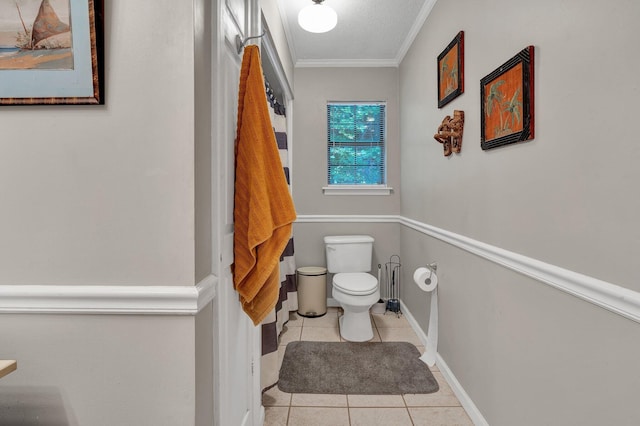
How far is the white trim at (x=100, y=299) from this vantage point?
0.95 m

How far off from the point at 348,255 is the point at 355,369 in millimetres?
1085

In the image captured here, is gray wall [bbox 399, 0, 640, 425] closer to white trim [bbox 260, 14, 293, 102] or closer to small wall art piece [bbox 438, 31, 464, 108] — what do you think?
small wall art piece [bbox 438, 31, 464, 108]

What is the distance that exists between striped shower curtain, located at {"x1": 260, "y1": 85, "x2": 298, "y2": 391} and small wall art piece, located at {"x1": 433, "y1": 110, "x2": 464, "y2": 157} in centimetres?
98

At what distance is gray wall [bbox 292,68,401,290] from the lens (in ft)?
11.0

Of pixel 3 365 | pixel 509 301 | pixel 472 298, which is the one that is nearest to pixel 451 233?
pixel 472 298

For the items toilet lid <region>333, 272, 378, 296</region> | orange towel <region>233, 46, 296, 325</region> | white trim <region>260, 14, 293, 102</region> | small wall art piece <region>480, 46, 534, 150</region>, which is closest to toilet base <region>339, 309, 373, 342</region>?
toilet lid <region>333, 272, 378, 296</region>

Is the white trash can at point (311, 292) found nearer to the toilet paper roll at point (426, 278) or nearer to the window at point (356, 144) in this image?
the window at point (356, 144)

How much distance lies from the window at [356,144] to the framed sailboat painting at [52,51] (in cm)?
257

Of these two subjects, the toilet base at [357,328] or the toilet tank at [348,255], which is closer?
the toilet base at [357,328]

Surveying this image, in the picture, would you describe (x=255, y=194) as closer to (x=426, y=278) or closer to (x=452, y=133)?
(x=452, y=133)

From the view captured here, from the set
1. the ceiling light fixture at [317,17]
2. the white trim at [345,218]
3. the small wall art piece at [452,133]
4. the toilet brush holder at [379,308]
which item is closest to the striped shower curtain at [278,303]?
the ceiling light fixture at [317,17]

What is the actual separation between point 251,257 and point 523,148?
109 cm

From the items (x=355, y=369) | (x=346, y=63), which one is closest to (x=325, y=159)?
(x=346, y=63)

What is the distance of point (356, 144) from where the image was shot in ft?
11.2
